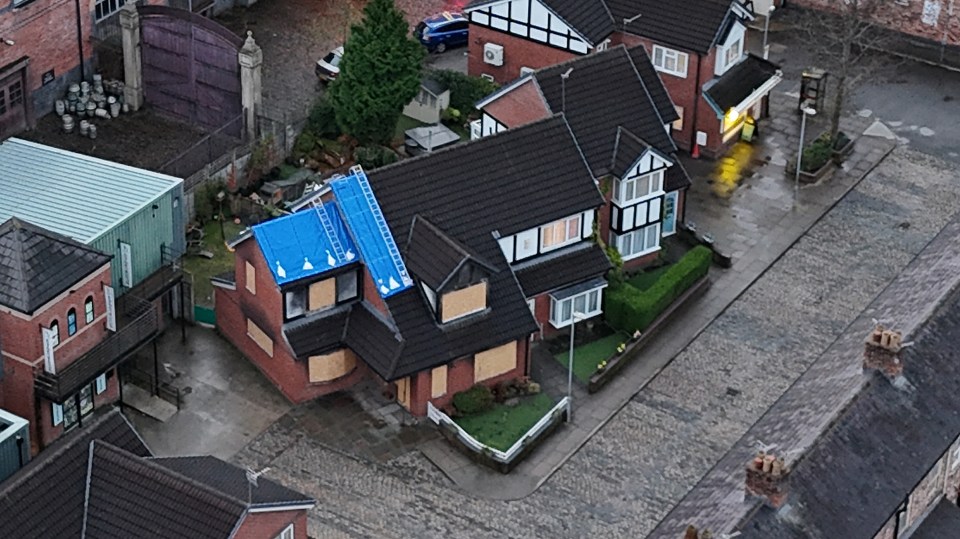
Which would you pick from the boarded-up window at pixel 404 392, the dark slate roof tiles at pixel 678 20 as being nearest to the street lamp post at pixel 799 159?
the dark slate roof tiles at pixel 678 20

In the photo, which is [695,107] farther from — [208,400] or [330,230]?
[208,400]

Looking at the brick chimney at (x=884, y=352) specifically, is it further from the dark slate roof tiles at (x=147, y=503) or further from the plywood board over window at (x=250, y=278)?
the plywood board over window at (x=250, y=278)

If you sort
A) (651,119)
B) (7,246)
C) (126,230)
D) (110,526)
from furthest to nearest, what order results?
(651,119) < (126,230) < (7,246) < (110,526)

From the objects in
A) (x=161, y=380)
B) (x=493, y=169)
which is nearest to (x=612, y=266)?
(x=493, y=169)

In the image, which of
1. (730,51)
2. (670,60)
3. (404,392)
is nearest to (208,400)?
(404,392)

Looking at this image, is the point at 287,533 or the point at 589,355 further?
the point at 589,355

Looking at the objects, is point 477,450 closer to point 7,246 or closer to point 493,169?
point 493,169
